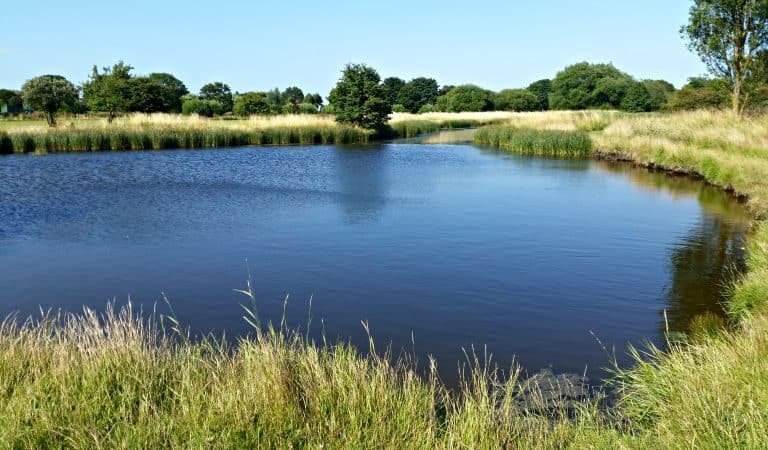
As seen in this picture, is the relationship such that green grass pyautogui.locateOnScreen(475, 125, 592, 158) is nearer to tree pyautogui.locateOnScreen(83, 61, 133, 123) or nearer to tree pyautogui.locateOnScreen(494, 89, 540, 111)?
tree pyautogui.locateOnScreen(83, 61, 133, 123)

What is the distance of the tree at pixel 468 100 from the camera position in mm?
77875

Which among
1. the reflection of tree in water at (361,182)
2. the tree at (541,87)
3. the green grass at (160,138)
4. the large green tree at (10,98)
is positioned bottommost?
the reflection of tree in water at (361,182)

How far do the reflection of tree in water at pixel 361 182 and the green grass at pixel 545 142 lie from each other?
7459 millimetres

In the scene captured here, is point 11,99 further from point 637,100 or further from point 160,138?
point 637,100

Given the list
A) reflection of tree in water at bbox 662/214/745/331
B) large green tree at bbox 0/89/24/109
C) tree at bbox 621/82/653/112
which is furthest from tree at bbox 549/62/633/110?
large green tree at bbox 0/89/24/109

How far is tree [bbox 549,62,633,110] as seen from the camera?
229 feet

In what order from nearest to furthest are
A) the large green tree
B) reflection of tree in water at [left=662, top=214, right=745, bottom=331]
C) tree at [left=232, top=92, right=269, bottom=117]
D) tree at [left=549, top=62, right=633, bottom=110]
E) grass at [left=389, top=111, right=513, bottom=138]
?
reflection of tree in water at [left=662, top=214, right=745, bottom=331], grass at [left=389, top=111, right=513, bottom=138], tree at [left=232, top=92, right=269, bottom=117], the large green tree, tree at [left=549, top=62, right=633, bottom=110]

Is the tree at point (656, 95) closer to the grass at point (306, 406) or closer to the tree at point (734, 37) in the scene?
the tree at point (734, 37)

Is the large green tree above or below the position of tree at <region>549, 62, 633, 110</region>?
below

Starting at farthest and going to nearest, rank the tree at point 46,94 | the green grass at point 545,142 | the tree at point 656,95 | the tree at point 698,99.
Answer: the tree at point 656,95, the tree at point 698,99, the tree at point 46,94, the green grass at point 545,142

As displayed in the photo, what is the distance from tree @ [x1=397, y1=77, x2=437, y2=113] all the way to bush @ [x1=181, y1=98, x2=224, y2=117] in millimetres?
36293

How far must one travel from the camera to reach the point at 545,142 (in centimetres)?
3070

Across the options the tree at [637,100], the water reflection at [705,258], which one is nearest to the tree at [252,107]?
the tree at [637,100]

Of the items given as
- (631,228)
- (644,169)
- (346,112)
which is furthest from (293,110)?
(631,228)
